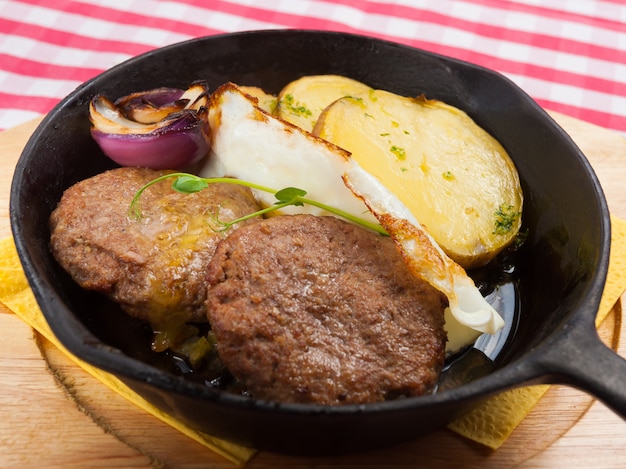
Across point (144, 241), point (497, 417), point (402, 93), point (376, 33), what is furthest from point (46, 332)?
point (376, 33)

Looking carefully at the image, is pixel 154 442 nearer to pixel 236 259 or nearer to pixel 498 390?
pixel 236 259

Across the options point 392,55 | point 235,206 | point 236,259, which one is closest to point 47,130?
point 235,206

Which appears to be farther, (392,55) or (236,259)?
(392,55)

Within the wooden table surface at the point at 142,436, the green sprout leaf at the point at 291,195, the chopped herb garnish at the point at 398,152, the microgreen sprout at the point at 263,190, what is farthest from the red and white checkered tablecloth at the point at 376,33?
the green sprout leaf at the point at 291,195

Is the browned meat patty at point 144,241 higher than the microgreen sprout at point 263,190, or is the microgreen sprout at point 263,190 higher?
the microgreen sprout at point 263,190

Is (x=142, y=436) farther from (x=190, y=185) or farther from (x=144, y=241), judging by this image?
(x=190, y=185)

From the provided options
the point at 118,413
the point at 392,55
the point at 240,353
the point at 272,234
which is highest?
the point at 392,55

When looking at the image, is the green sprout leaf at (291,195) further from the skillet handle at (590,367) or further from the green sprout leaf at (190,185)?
the skillet handle at (590,367)
